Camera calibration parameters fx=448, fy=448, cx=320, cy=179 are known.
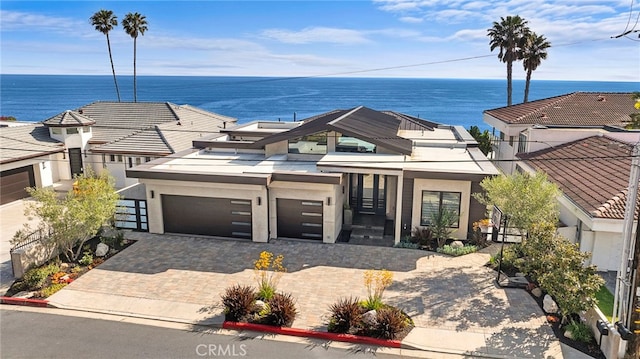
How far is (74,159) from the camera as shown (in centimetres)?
3222

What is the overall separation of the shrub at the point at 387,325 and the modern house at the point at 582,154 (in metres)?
7.58

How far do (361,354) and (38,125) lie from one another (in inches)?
1211

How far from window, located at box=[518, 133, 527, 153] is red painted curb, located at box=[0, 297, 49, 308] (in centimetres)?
2665

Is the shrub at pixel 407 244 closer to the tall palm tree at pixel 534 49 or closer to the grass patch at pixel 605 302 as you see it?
the grass patch at pixel 605 302

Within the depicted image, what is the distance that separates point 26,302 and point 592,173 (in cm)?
2372

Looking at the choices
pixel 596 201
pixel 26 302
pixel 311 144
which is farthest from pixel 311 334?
pixel 311 144

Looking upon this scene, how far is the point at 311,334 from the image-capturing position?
13.7 meters

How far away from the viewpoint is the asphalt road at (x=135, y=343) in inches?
501

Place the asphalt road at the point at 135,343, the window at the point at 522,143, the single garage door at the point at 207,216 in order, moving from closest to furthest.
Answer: the asphalt road at the point at 135,343 < the single garage door at the point at 207,216 < the window at the point at 522,143

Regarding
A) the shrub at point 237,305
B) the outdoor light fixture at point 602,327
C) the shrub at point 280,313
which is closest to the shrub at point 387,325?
the shrub at point 280,313

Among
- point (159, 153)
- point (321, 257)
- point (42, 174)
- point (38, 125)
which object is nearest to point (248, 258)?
point (321, 257)

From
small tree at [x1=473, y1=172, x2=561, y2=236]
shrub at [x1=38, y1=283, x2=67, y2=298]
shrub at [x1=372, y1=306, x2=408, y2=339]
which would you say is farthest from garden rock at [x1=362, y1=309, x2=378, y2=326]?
shrub at [x1=38, y1=283, x2=67, y2=298]

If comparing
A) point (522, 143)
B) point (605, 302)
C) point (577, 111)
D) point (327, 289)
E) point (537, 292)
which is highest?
point (577, 111)

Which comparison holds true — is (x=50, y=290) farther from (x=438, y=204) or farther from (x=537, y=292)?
(x=537, y=292)
